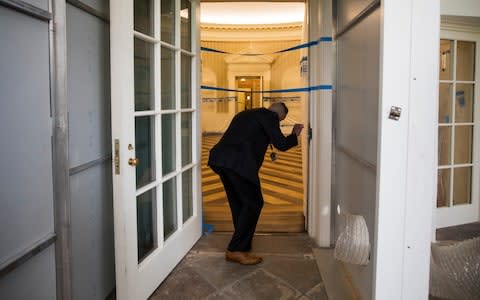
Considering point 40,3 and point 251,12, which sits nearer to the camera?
point 40,3

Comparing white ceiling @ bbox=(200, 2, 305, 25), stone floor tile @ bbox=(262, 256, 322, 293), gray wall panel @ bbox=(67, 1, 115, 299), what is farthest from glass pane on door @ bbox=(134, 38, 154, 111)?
white ceiling @ bbox=(200, 2, 305, 25)

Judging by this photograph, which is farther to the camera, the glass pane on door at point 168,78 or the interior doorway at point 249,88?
the interior doorway at point 249,88

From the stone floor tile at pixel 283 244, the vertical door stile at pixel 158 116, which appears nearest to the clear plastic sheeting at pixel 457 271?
the stone floor tile at pixel 283 244

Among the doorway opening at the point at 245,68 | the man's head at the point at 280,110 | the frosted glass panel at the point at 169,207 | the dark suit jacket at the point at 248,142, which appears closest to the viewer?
the frosted glass panel at the point at 169,207

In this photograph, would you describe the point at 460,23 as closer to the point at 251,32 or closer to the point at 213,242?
the point at 213,242

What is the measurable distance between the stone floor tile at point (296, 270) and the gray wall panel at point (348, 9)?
6.14 ft

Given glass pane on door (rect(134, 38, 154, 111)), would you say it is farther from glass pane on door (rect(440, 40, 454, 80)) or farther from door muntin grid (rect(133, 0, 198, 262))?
glass pane on door (rect(440, 40, 454, 80))

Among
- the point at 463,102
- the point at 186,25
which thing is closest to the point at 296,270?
the point at 186,25

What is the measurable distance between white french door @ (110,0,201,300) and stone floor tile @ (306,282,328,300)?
1.03 metres

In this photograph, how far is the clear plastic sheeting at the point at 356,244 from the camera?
206cm

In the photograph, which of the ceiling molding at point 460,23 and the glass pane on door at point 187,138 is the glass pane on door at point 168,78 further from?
the ceiling molding at point 460,23

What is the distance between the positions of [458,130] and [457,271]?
9.27 ft

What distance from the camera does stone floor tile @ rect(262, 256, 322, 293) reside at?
2984 millimetres

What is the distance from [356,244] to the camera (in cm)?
209
